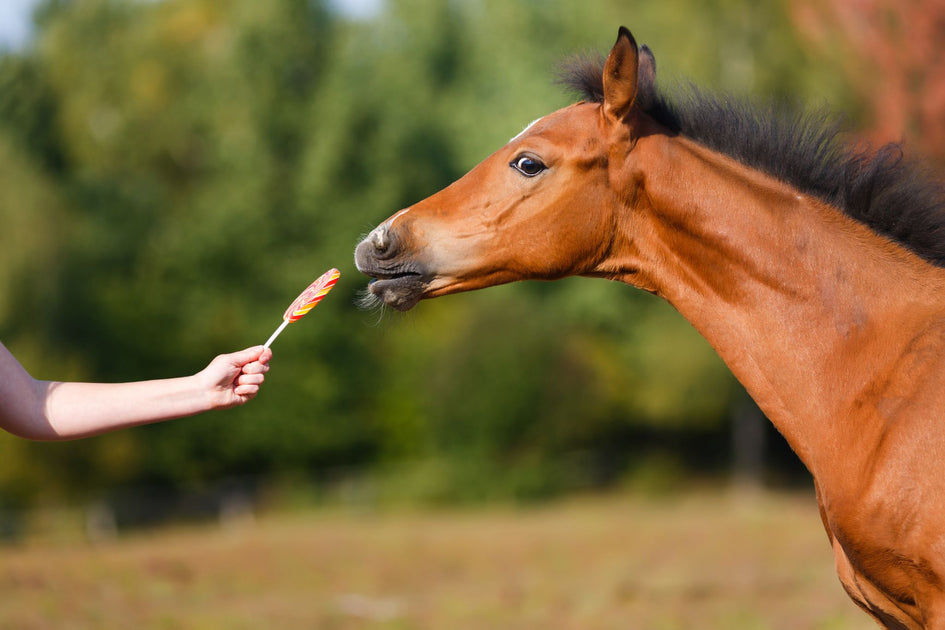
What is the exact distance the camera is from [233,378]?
3217 mm

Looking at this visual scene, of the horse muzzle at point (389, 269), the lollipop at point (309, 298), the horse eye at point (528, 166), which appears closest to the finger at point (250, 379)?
the lollipop at point (309, 298)

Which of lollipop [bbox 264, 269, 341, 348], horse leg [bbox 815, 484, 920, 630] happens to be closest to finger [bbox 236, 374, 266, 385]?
lollipop [bbox 264, 269, 341, 348]

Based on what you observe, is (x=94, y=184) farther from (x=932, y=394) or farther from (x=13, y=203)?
(x=932, y=394)

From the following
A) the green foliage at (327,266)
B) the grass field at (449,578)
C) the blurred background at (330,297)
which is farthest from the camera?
the green foliage at (327,266)

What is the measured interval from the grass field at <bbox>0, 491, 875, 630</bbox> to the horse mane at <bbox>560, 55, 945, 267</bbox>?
233 inches

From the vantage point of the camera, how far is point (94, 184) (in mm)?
27781

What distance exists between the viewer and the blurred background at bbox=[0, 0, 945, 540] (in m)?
24.7

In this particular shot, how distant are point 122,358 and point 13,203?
5.52 metres

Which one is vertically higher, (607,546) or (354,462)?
(354,462)

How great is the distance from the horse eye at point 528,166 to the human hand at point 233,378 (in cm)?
130

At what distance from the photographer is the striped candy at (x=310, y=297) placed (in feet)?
11.6

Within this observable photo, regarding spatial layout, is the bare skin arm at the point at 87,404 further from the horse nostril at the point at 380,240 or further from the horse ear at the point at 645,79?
the horse ear at the point at 645,79

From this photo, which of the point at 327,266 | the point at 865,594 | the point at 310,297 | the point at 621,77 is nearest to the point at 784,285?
the point at 621,77

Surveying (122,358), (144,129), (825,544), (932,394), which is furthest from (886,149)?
(144,129)
